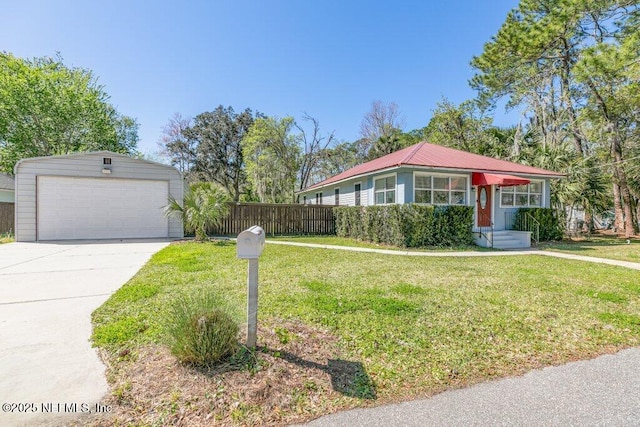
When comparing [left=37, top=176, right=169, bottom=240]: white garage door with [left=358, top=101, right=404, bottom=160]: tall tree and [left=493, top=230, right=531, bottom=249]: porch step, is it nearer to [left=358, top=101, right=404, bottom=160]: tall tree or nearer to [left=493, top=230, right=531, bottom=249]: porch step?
[left=493, top=230, right=531, bottom=249]: porch step

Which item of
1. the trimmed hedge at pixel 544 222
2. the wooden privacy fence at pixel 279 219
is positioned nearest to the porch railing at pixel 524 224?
the trimmed hedge at pixel 544 222

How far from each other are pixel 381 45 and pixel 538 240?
1262 cm

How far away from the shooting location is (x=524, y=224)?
40.3ft

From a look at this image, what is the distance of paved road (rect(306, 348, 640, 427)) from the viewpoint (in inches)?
75.5

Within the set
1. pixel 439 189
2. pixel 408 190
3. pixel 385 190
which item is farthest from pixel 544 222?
pixel 385 190

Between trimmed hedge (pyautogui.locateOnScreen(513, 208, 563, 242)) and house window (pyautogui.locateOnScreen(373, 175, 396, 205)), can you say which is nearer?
house window (pyautogui.locateOnScreen(373, 175, 396, 205))

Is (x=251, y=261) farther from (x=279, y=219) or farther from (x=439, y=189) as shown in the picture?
(x=279, y=219)

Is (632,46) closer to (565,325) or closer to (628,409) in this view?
(565,325)

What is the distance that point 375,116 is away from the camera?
29828 mm

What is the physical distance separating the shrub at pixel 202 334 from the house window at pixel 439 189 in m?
9.61

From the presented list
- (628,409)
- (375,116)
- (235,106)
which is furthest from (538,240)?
(235,106)

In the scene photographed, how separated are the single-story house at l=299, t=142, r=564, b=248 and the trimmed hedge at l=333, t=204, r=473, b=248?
0.71 metres

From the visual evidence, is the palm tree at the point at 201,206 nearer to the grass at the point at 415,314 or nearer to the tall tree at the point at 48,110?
Answer: the grass at the point at 415,314

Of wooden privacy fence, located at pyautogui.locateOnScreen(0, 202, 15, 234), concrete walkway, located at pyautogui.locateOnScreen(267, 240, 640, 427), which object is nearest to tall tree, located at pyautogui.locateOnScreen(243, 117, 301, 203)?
wooden privacy fence, located at pyautogui.locateOnScreen(0, 202, 15, 234)
